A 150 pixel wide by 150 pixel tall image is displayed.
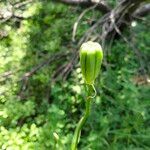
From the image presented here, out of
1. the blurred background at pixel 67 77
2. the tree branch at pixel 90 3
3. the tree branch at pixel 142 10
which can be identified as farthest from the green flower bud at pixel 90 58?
the tree branch at pixel 142 10

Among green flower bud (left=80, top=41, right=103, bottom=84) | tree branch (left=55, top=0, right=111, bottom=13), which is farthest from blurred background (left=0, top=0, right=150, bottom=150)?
green flower bud (left=80, top=41, right=103, bottom=84)

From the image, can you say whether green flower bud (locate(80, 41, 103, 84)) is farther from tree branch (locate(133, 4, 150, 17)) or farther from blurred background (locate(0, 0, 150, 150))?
tree branch (locate(133, 4, 150, 17))

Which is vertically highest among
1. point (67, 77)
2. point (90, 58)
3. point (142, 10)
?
point (90, 58)

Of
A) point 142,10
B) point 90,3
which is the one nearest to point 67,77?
point 90,3

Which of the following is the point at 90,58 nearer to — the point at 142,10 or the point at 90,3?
the point at 90,3

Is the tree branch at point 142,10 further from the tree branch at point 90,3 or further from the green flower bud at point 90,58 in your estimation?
the green flower bud at point 90,58

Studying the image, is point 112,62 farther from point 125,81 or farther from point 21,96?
point 21,96

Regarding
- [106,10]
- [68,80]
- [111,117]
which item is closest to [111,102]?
[111,117]

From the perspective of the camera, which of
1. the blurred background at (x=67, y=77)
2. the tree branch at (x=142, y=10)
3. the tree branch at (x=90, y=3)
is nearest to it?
the blurred background at (x=67, y=77)

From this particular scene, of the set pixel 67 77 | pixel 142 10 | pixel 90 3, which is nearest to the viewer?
pixel 67 77

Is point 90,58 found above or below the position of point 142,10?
above
